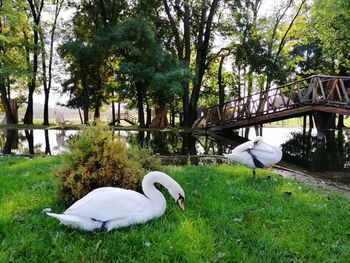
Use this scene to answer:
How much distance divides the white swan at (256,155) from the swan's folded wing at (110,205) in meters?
2.68

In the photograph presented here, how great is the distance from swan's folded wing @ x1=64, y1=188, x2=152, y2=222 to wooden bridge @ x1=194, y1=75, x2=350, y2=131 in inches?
417

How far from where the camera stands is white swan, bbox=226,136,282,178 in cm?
534

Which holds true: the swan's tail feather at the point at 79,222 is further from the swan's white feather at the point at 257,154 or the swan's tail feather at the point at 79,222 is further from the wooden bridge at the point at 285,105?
the wooden bridge at the point at 285,105

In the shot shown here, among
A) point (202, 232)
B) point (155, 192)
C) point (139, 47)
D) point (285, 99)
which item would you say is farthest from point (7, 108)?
point (202, 232)

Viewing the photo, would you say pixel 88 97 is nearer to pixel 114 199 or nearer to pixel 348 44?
pixel 348 44

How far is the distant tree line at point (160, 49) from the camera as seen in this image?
16219 mm

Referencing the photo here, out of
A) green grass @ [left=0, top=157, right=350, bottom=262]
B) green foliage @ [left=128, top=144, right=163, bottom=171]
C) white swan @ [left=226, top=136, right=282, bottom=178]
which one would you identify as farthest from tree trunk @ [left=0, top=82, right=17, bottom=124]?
white swan @ [left=226, top=136, right=282, bottom=178]

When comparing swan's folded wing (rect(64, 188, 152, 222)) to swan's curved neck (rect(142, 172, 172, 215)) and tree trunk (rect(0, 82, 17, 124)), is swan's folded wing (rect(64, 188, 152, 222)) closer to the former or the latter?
swan's curved neck (rect(142, 172, 172, 215))

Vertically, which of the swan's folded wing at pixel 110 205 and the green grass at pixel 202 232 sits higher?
the swan's folded wing at pixel 110 205

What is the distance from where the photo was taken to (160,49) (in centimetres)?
1672

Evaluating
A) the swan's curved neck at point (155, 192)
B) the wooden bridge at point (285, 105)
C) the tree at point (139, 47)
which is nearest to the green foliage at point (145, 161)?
the swan's curved neck at point (155, 192)

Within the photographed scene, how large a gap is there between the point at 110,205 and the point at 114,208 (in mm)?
46

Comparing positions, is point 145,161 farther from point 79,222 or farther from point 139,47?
point 139,47

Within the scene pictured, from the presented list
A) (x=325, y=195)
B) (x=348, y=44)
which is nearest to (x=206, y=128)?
(x=348, y=44)
